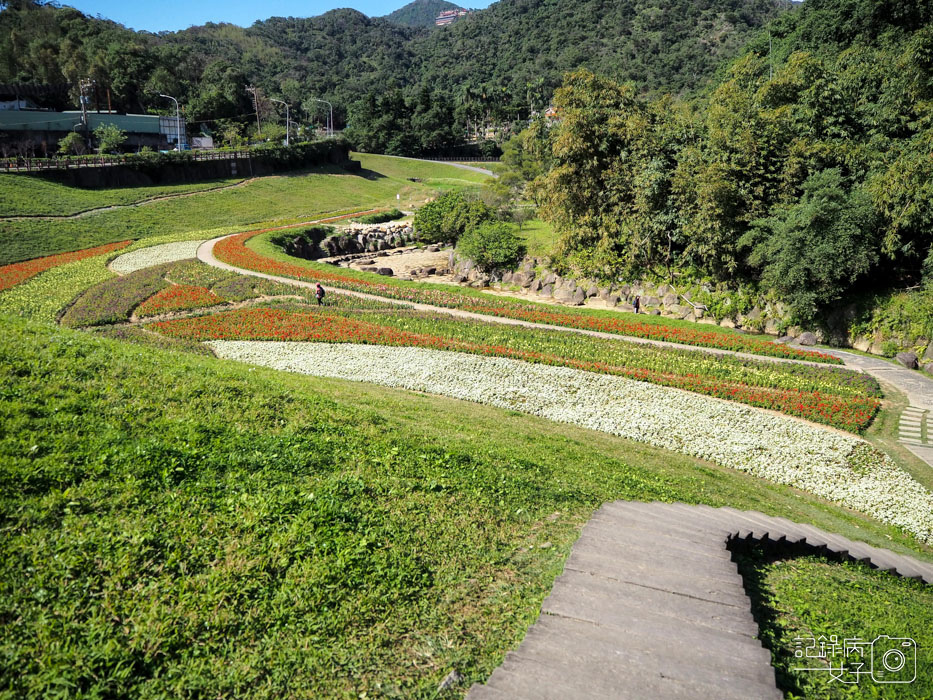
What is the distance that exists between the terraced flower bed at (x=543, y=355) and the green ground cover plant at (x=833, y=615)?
34.9 ft

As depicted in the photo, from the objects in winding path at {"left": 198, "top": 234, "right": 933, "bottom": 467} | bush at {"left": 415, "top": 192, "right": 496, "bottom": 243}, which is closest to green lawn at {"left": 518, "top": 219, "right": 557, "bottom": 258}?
bush at {"left": 415, "top": 192, "right": 496, "bottom": 243}

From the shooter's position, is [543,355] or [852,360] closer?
[543,355]

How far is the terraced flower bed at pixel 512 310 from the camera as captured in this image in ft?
91.5

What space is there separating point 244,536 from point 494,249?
4131cm

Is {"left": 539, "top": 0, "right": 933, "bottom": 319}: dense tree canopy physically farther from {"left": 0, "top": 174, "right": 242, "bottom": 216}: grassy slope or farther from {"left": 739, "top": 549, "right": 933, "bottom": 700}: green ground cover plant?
{"left": 0, "top": 174, "right": 242, "bottom": 216}: grassy slope

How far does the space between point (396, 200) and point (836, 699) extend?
8359 cm

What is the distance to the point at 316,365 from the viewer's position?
78.4ft

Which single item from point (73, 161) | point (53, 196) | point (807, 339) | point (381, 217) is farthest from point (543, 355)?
point (73, 161)

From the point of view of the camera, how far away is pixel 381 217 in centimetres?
7069

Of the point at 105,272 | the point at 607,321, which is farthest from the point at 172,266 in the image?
the point at 607,321

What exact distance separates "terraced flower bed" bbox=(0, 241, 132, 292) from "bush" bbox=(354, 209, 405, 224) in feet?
89.1

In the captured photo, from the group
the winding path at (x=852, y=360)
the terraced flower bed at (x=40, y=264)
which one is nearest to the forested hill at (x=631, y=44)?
the winding path at (x=852, y=360)

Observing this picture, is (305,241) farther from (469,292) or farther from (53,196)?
(469,292)

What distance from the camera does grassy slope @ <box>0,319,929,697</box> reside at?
20.5ft
